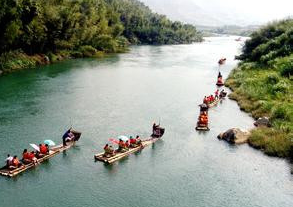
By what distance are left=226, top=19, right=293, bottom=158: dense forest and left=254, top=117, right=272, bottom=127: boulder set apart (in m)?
0.55

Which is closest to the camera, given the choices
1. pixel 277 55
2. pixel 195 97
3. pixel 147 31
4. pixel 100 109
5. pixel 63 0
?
pixel 100 109

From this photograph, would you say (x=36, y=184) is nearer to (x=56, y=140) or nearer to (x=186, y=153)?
(x=56, y=140)

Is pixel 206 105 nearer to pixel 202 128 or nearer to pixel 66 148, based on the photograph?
pixel 202 128

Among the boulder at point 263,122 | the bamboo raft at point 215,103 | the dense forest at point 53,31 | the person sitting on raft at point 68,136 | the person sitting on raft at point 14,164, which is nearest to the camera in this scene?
the person sitting on raft at point 14,164

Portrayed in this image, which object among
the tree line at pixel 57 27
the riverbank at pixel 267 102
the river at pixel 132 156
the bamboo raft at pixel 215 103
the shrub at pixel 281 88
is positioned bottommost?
the river at pixel 132 156

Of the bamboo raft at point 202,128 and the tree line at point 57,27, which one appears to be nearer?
the bamboo raft at point 202,128

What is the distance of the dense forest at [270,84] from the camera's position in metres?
41.2

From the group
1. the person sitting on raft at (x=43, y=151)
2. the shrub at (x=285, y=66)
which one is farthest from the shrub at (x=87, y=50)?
the person sitting on raft at (x=43, y=151)

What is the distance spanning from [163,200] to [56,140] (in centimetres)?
1494

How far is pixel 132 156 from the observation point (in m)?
38.4

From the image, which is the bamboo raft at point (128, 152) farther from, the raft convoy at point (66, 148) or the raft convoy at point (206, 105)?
the raft convoy at point (206, 105)

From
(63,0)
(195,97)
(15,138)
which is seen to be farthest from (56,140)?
(63,0)

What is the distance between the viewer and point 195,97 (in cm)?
6372

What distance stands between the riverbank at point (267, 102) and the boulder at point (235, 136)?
630 mm
